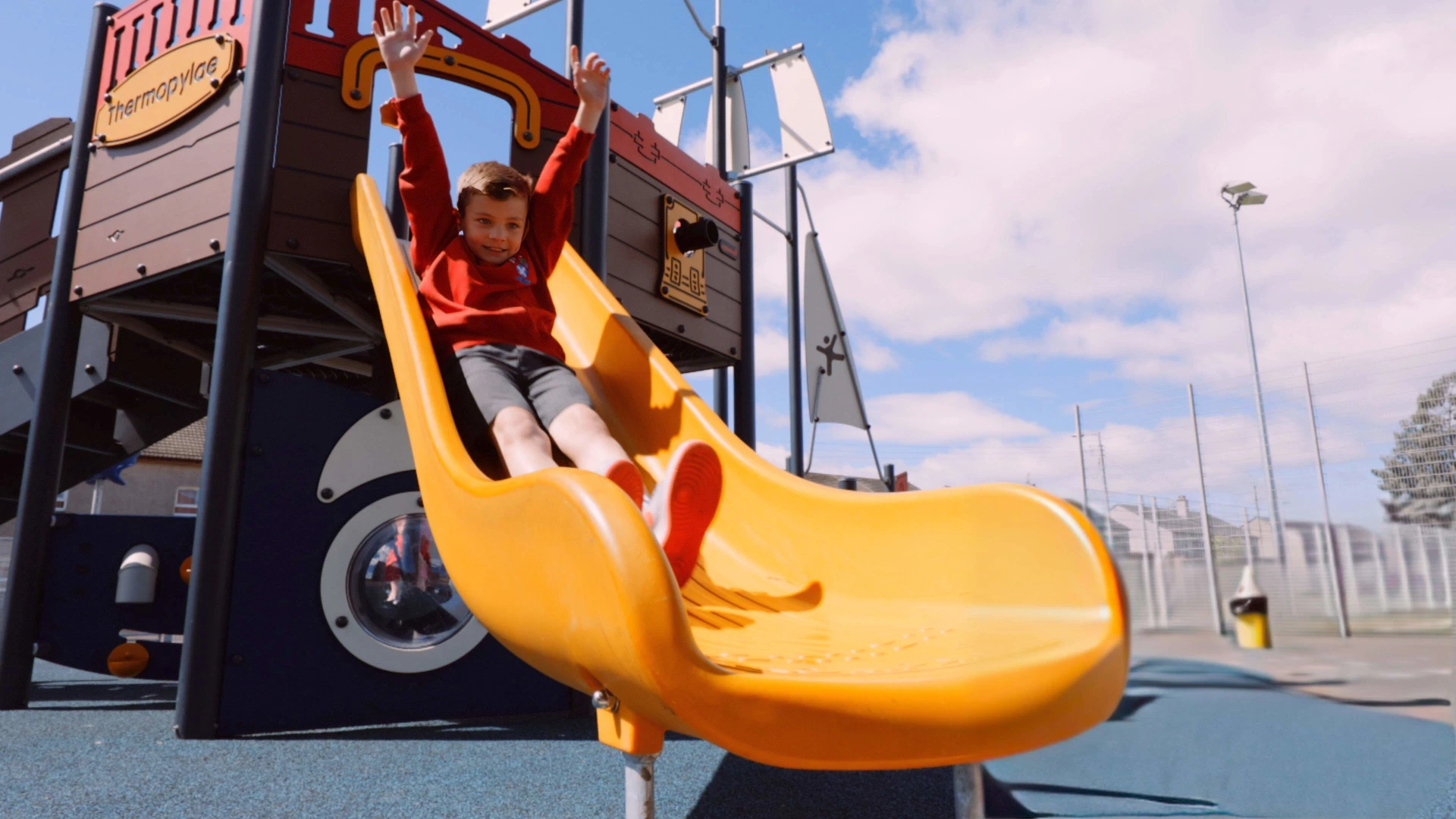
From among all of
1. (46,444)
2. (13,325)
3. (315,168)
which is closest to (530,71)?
(315,168)

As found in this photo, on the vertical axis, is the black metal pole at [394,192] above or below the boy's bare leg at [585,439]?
above

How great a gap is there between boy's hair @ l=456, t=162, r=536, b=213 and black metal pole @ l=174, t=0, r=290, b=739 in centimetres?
79

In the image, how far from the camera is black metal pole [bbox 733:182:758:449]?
4.29 meters

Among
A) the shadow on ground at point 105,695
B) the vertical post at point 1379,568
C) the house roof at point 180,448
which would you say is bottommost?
the shadow on ground at point 105,695

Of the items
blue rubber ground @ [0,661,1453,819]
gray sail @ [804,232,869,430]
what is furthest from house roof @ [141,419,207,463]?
blue rubber ground @ [0,661,1453,819]

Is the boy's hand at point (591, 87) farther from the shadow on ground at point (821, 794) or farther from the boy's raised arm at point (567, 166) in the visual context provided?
the shadow on ground at point (821, 794)

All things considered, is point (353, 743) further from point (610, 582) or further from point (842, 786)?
point (610, 582)

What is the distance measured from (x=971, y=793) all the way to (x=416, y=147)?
2005mm

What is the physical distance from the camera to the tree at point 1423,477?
0.70 m

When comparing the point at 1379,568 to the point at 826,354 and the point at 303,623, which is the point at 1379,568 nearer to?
the point at 303,623

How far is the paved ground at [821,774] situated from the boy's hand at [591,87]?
1.73 meters

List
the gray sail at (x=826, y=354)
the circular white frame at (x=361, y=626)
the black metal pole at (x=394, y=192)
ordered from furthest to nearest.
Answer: the gray sail at (x=826, y=354) → the black metal pole at (x=394, y=192) → the circular white frame at (x=361, y=626)

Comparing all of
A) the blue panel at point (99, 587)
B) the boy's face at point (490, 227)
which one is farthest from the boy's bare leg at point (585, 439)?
the blue panel at point (99, 587)

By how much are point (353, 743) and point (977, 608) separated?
1911mm
